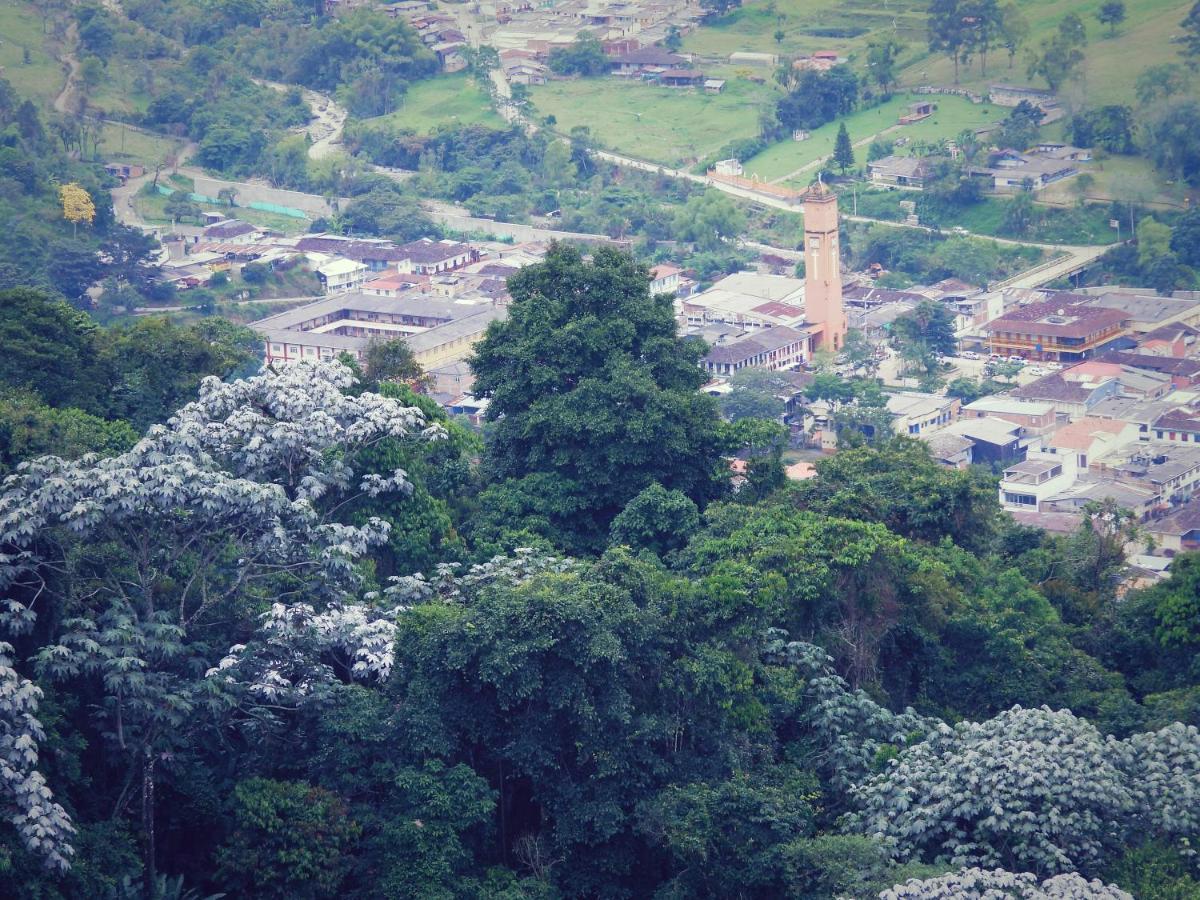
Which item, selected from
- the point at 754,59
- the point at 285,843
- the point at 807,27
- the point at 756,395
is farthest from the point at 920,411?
the point at 807,27

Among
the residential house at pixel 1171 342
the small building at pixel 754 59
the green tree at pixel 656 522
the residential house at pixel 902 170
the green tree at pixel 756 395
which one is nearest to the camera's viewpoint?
the green tree at pixel 656 522

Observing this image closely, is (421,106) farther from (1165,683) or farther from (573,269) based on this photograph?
(1165,683)

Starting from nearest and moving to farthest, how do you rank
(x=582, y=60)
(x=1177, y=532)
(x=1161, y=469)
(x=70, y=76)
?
1. (x=1177, y=532)
2. (x=1161, y=469)
3. (x=70, y=76)
4. (x=582, y=60)

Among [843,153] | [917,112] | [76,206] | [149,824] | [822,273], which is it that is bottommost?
[822,273]

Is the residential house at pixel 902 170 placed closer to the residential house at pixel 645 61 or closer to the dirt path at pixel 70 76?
the residential house at pixel 645 61

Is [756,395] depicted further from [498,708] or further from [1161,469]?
[498,708]

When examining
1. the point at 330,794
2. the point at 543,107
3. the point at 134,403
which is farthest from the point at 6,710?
the point at 543,107

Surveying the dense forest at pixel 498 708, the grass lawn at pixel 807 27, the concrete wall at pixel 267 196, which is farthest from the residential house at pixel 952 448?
the grass lawn at pixel 807 27
